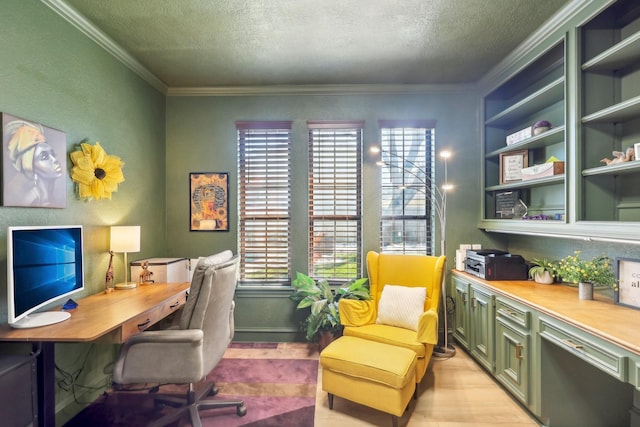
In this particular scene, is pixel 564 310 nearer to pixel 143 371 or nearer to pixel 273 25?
pixel 143 371

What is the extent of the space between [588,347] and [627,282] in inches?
22.8

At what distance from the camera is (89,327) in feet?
4.96

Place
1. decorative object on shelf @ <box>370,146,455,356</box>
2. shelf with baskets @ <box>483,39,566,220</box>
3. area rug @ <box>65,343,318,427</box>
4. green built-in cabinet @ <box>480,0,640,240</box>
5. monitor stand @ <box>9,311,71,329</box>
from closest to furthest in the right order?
1. monitor stand @ <box>9,311,71,329</box>
2. green built-in cabinet @ <box>480,0,640,240</box>
3. area rug @ <box>65,343,318,427</box>
4. shelf with baskets @ <box>483,39,566,220</box>
5. decorative object on shelf @ <box>370,146,455,356</box>

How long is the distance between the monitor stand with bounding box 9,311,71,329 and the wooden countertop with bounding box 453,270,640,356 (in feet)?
9.21

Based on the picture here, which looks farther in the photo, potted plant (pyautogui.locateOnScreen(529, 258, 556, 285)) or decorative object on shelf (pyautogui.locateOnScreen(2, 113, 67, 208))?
potted plant (pyautogui.locateOnScreen(529, 258, 556, 285))

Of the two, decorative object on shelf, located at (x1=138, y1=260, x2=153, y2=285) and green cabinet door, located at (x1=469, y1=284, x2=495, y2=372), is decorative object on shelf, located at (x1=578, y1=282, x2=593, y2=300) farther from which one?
decorative object on shelf, located at (x1=138, y1=260, x2=153, y2=285)

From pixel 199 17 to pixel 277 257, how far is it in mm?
2275

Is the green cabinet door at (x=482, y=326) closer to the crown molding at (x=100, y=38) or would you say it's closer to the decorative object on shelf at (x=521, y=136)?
the decorative object on shelf at (x=521, y=136)

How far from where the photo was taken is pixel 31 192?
5.78 feet

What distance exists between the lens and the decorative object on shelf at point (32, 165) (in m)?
1.63

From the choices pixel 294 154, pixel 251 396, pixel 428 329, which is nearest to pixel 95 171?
pixel 294 154

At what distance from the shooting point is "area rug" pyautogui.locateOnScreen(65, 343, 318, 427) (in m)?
1.99

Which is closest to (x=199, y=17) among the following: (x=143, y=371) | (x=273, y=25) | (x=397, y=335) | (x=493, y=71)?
(x=273, y=25)

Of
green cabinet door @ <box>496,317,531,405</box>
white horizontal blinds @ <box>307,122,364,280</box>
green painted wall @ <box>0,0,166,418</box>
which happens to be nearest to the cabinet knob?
green cabinet door @ <box>496,317,531,405</box>
